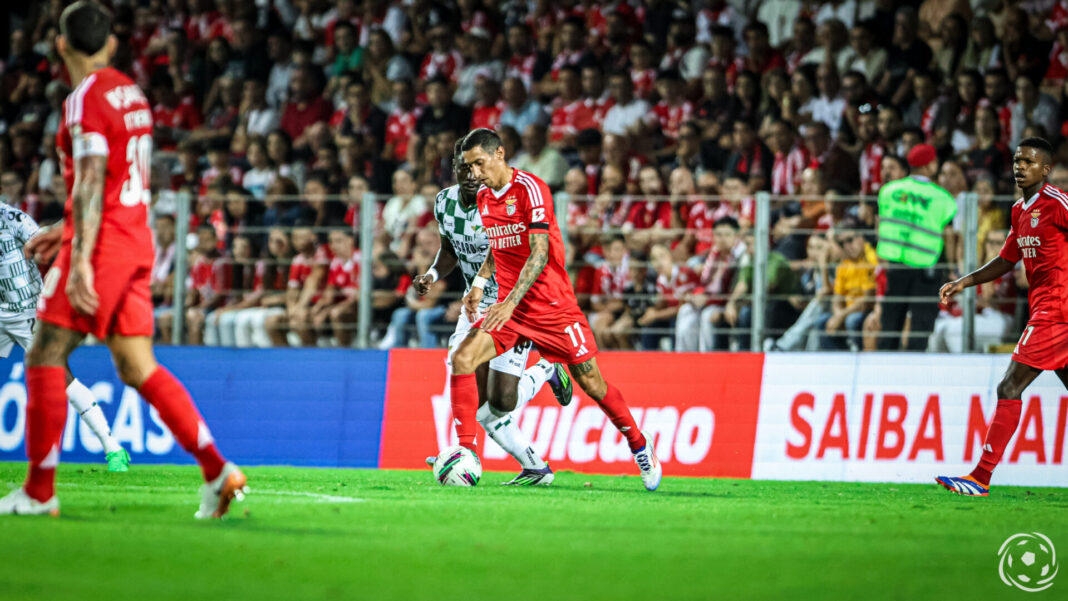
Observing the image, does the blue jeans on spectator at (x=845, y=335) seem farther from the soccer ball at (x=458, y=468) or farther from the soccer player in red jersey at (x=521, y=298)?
the soccer ball at (x=458, y=468)

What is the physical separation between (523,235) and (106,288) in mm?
3924

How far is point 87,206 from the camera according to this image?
20.4 ft

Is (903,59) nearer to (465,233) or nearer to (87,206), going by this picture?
(465,233)

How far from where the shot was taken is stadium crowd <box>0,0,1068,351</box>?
14.0m

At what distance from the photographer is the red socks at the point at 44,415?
6461 millimetres

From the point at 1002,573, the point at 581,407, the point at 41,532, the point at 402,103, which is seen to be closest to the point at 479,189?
the point at 581,407

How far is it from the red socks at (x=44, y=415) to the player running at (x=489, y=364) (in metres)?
3.57

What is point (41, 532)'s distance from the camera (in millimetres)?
5961

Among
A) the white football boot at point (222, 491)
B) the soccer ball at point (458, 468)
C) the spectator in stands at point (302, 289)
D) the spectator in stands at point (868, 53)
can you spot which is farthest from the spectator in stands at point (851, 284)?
the white football boot at point (222, 491)

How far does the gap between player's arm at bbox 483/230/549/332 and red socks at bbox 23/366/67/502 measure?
11.3 feet

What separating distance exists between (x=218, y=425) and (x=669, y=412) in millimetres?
4497

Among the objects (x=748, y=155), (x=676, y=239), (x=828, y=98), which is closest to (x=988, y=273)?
(x=676, y=239)

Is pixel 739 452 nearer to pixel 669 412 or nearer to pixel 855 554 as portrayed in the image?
pixel 669 412

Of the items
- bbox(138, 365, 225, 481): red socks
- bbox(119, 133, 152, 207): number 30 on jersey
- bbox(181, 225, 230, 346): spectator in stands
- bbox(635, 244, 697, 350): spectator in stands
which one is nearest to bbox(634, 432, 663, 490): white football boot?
bbox(138, 365, 225, 481): red socks
